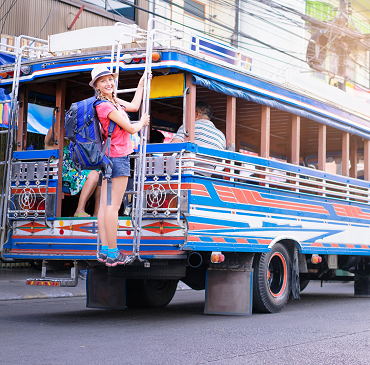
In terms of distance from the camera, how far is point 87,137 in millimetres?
6277

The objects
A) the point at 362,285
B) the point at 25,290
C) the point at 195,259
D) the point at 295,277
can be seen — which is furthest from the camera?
the point at 25,290

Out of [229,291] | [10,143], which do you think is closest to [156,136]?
[10,143]

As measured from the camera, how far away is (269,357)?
5062mm

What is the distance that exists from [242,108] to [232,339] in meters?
4.00

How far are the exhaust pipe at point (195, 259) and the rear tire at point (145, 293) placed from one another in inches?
69.7

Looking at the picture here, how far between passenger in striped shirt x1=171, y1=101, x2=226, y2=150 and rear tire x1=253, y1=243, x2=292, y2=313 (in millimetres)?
1537

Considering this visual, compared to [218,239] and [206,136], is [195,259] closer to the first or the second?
[218,239]

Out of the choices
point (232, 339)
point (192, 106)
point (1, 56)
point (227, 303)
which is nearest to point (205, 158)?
point (192, 106)

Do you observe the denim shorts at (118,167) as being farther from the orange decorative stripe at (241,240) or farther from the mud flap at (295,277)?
the mud flap at (295,277)

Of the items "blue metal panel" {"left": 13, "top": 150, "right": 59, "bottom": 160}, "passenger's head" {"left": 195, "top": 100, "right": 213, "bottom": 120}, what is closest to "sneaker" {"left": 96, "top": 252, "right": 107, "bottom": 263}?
"blue metal panel" {"left": 13, "top": 150, "right": 59, "bottom": 160}

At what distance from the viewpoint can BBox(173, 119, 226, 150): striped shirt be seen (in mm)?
7383

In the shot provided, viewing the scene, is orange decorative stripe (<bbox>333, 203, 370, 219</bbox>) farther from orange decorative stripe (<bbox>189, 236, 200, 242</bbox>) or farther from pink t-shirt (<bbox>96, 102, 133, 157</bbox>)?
pink t-shirt (<bbox>96, 102, 133, 157</bbox>)

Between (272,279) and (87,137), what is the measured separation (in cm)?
344

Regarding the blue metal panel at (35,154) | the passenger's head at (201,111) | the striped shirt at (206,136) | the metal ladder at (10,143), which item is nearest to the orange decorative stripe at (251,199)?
the striped shirt at (206,136)
